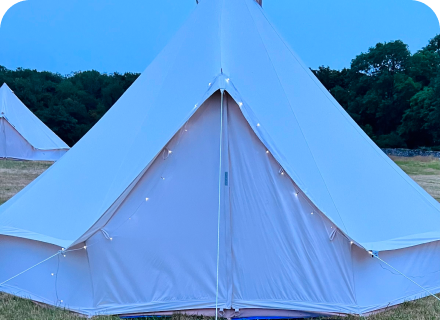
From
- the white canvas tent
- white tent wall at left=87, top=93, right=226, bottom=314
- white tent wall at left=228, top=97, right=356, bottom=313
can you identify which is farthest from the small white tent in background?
white tent wall at left=228, top=97, right=356, bottom=313

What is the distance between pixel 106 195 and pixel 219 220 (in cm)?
102

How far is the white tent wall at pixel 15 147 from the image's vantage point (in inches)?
806

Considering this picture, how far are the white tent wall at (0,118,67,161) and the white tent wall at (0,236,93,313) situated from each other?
1776 cm

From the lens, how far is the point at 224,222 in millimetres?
3650

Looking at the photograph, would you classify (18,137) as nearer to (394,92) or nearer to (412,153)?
(412,153)

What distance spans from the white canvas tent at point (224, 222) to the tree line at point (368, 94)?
30131mm

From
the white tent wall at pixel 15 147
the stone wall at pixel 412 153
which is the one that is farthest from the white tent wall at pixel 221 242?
the stone wall at pixel 412 153

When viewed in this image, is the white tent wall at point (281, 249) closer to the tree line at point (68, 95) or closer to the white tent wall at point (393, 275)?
the white tent wall at point (393, 275)

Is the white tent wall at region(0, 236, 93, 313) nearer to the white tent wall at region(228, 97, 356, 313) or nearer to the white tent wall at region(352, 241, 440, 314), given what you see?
the white tent wall at region(228, 97, 356, 313)

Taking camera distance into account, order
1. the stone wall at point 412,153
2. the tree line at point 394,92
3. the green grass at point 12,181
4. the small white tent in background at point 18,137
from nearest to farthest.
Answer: the green grass at point 12,181 → the small white tent in background at point 18,137 → the stone wall at point 412,153 → the tree line at point 394,92

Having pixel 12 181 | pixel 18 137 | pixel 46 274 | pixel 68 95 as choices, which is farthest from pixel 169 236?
pixel 68 95

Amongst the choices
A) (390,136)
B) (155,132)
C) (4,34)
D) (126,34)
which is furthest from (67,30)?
(155,132)

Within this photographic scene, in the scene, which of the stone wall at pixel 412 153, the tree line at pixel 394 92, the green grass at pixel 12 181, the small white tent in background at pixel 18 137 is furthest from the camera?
the tree line at pixel 394 92

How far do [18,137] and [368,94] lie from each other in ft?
92.3
